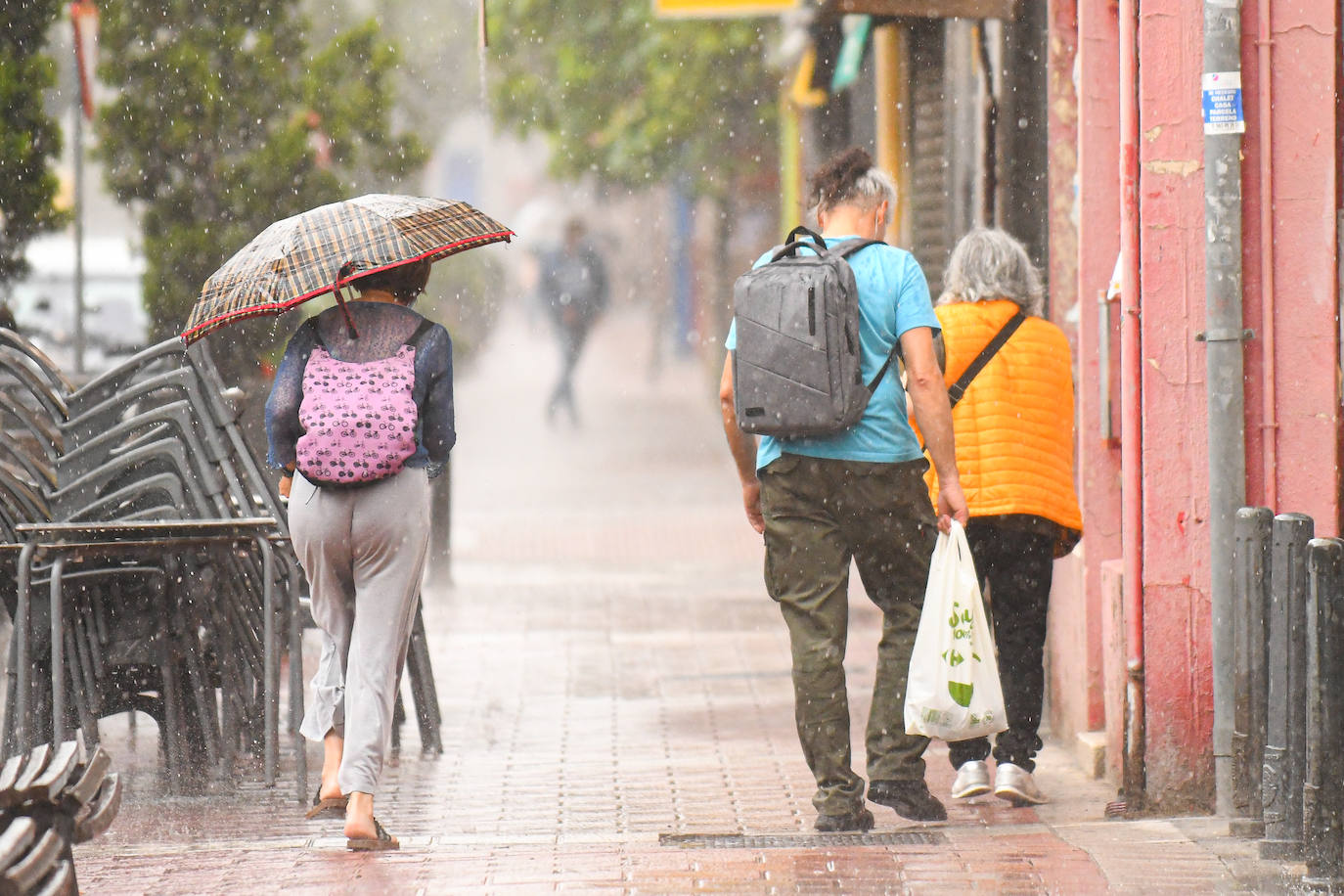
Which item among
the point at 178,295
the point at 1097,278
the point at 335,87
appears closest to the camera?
the point at 1097,278

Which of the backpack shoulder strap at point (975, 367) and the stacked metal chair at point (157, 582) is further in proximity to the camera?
the stacked metal chair at point (157, 582)

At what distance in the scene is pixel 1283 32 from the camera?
5836 millimetres

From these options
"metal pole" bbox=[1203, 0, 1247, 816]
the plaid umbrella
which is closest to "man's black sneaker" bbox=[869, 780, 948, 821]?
"metal pole" bbox=[1203, 0, 1247, 816]

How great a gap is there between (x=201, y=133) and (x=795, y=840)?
6598 mm

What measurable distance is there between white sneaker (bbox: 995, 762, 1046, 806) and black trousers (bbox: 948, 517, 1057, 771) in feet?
0.22

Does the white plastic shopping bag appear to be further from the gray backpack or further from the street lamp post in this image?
the street lamp post

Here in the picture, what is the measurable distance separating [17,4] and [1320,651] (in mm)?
6743

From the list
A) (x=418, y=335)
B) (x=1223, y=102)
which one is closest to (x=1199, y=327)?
(x=1223, y=102)

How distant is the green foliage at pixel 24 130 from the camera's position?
8883 mm

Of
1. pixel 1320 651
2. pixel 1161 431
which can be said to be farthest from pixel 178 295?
pixel 1320 651

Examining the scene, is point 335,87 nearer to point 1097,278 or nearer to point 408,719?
point 408,719

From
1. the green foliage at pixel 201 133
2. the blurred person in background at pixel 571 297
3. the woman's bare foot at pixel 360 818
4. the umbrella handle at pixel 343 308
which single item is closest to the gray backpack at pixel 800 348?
the umbrella handle at pixel 343 308

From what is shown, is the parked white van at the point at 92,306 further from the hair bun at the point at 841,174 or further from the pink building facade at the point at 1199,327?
the pink building facade at the point at 1199,327

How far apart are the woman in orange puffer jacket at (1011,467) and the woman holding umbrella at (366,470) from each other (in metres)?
1.70
